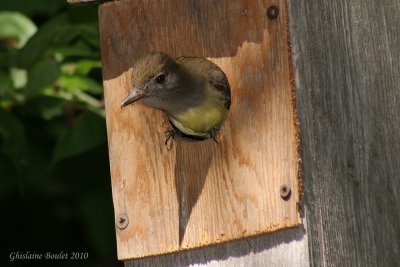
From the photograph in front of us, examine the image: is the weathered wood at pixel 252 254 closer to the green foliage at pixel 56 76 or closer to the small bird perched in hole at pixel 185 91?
the small bird perched in hole at pixel 185 91

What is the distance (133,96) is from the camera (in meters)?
4.79

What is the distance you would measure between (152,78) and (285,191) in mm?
847

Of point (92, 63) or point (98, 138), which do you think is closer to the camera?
point (98, 138)

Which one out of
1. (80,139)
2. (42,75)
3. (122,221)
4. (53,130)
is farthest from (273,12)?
(53,130)

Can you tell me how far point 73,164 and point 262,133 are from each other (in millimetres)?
2293

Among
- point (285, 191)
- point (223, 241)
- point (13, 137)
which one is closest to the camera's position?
point (285, 191)

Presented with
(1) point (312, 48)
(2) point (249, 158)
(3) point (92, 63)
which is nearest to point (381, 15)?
(1) point (312, 48)

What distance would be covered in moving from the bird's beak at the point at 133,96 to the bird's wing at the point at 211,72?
303 millimetres

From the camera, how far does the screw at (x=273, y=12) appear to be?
4.52 meters

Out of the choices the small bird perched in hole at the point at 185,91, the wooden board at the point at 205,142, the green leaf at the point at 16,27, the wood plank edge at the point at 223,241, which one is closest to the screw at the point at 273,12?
the wooden board at the point at 205,142

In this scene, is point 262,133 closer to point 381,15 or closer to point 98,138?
point 381,15

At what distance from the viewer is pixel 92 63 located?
6008mm

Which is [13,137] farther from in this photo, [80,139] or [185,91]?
[185,91]

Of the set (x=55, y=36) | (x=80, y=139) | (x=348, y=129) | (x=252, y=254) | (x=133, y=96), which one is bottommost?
(x=252, y=254)
